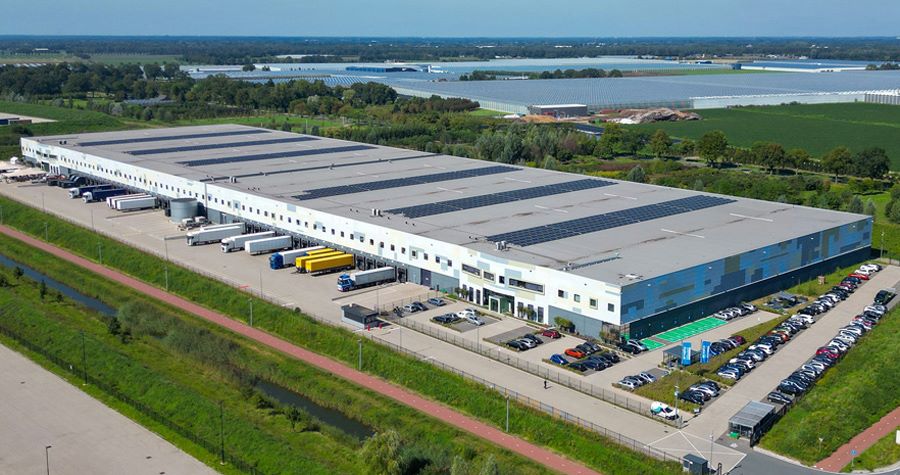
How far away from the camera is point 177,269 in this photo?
137ft

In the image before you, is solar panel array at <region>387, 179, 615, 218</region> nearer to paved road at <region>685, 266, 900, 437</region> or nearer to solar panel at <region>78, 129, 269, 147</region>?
paved road at <region>685, 266, 900, 437</region>

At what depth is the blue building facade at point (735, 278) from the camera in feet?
109

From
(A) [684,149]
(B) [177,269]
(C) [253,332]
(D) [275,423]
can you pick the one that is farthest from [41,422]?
(A) [684,149]

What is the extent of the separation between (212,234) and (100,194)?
51.9 feet

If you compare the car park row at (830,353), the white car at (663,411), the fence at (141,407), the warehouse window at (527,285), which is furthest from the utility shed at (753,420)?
the fence at (141,407)

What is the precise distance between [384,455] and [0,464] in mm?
10925

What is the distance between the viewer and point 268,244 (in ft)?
148

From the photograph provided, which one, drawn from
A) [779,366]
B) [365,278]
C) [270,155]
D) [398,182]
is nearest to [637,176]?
[398,182]

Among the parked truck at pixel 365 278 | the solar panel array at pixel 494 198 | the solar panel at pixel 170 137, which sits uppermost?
the solar panel at pixel 170 137

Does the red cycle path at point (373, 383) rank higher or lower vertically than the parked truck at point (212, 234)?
lower

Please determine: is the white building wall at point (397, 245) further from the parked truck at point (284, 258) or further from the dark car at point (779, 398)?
the dark car at point (779, 398)

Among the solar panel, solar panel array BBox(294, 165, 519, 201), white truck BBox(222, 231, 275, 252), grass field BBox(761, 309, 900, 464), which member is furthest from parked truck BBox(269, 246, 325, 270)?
the solar panel

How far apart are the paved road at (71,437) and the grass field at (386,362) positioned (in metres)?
7.92

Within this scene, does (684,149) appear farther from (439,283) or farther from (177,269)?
(177,269)
